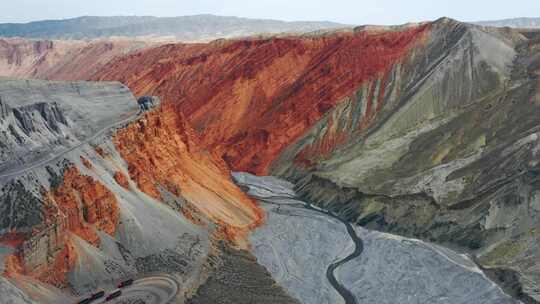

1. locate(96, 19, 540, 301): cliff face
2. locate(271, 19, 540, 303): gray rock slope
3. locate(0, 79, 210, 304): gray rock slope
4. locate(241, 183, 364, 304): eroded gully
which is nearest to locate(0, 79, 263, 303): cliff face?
locate(0, 79, 210, 304): gray rock slope

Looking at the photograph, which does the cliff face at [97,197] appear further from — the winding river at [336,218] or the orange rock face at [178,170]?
the winding river at [336,218]

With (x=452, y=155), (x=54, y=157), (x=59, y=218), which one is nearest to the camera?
(x=59, y=218)

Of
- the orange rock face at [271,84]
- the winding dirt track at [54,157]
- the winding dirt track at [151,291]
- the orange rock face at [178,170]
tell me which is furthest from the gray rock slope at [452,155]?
the winding dirt track at [54,157]

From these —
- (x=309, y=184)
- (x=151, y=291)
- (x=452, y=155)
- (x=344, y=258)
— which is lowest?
(x=309, y=184)

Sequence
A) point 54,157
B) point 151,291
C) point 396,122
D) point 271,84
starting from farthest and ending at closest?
point 271,84, point 396,122, point 54,157, point 151,291

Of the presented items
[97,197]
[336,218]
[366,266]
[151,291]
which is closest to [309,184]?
[336,218]

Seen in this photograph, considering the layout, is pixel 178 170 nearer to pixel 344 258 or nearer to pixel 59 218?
pixel 344 258

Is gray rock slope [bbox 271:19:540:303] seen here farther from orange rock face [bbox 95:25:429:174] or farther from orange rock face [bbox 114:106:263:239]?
orange rock face [bbox 114:106:263:239]
